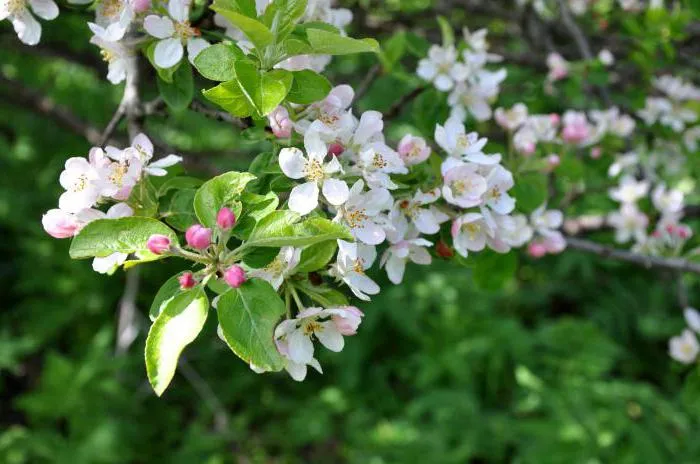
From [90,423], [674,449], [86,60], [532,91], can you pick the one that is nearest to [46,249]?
[90,423]

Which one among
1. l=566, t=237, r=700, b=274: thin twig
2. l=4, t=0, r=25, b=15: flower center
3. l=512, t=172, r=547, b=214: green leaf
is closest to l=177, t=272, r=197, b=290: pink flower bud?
l=4, t=0, r=25, b=15: flower center

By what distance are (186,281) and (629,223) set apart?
4.36 feet

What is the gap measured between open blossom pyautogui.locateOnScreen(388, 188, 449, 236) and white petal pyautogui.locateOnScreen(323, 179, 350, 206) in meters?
0.14

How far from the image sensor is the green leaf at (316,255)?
85cm

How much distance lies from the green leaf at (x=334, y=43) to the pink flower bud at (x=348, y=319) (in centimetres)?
31

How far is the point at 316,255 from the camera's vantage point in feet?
2.81

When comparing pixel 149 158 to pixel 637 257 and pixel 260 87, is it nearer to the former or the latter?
pixel 260 87

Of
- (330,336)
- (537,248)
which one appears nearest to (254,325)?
(330,336)

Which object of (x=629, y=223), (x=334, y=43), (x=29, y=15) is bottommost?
(x=629, y=223)

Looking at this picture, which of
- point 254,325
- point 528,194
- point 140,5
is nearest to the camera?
point 254,325

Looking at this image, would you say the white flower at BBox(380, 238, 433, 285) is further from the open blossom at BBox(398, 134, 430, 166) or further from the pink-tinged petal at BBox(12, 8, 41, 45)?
the pink-tinged petal at BBox(12, 8, 41, 45)

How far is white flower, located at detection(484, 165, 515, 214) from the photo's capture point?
106 centimetres

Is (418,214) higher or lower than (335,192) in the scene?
lower

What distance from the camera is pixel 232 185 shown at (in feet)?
2.81
